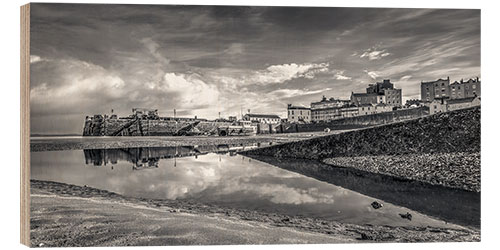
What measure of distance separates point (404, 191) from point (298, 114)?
230 cm

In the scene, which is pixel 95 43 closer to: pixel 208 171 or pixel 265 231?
pixel 208 171

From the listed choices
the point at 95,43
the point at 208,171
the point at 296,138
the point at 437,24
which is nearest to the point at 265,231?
the point at 208,171

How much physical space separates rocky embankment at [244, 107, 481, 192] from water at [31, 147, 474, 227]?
2.38 ft

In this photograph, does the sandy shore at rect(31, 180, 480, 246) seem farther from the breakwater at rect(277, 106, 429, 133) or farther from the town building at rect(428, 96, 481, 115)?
the town building at rect(428, 96, 481, 115)

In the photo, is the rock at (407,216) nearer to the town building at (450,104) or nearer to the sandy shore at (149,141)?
the sandy shore at (149,141)

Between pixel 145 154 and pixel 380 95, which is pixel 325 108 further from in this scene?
pixel 145 154

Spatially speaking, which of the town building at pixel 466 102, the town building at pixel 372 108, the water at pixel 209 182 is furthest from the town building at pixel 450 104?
the water at pixel 209 182

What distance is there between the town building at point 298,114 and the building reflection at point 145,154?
45.1 inches

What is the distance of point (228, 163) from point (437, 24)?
446 cm

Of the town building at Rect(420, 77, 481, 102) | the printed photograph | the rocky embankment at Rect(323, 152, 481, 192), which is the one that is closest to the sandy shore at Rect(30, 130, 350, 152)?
the printed photograph

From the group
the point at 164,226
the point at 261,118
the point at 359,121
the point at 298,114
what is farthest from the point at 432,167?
the point at 164,226

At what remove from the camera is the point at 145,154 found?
23.6ft

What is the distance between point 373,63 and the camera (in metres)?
7.28

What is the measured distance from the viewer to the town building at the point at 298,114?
7.43 m
